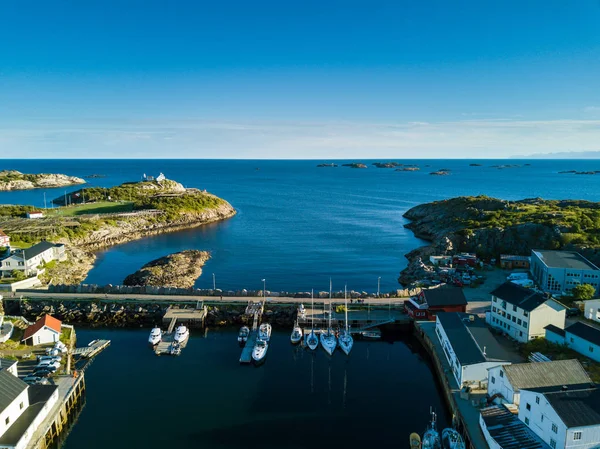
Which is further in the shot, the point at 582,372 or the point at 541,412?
the point at 582,372

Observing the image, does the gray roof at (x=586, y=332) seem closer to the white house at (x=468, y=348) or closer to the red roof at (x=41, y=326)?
the white house at (x=468, y=348)

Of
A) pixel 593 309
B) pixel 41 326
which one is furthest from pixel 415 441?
pixel 41 326

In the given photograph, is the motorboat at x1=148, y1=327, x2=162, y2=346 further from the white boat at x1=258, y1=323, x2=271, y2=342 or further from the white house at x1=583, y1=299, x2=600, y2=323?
the white house at x1=583, y1=299, x2=600, y2=323

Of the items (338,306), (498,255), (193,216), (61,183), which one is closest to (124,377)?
(338,306)

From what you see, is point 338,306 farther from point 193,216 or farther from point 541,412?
point 193,216

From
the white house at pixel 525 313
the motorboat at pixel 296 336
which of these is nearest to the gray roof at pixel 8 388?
the motorboat at pixel 296 336
